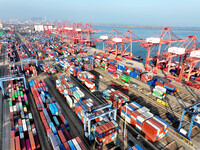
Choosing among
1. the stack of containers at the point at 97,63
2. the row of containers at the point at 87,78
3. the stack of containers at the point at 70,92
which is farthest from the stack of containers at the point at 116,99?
the stack of containers at the point at 97,63

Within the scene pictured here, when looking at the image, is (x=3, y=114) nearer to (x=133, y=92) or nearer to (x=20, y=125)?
(x=20, y=125)

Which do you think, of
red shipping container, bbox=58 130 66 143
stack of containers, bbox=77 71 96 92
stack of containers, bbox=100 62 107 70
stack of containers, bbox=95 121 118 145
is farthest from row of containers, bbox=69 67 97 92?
red shipping container, bbox=58 130 66 143

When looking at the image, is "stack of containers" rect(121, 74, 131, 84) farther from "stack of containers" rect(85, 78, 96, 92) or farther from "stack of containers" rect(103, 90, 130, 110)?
"stack of containers" rect(85, 78, 96, 92)

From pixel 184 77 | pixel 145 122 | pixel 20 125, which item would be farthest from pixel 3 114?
pixel 184 77

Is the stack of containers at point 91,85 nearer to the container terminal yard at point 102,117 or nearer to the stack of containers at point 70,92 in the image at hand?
the container terminal yard at point 102,117

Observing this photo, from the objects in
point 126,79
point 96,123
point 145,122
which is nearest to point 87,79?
point 126,79

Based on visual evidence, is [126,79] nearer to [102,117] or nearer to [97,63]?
[102,117]
